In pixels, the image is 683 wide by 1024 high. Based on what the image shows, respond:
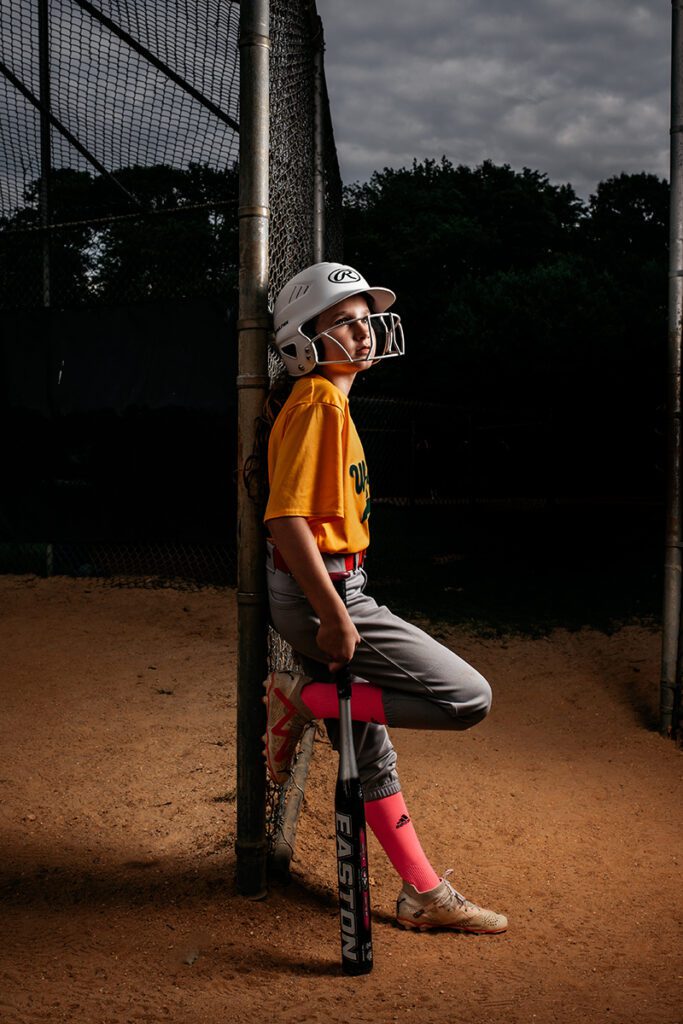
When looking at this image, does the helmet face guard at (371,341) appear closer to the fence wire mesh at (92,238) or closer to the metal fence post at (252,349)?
the metal fence post at (252,349)

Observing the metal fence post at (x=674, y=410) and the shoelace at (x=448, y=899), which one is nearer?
the shoelace at (x=448, y=899)

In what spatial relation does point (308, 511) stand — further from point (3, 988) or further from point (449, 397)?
point (449, 397)

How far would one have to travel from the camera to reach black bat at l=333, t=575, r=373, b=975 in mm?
2246

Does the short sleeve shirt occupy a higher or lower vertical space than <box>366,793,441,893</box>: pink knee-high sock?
higher

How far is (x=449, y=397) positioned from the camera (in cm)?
2414

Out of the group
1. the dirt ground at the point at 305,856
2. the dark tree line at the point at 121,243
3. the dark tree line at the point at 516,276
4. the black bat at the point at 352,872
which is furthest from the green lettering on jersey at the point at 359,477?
the dark tree line at the point at 516,276

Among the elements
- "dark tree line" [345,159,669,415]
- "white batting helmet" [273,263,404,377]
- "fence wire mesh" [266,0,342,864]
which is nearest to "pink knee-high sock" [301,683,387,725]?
"fence wire mesh" [266,0,342,864]

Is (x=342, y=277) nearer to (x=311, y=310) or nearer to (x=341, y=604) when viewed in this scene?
(x=311, y=310)

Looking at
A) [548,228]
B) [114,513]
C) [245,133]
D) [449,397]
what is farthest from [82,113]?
[548,228]

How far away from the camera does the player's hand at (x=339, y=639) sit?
226cm

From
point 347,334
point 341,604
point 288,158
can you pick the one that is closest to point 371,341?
point 347,334

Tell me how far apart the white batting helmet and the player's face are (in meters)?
0.02

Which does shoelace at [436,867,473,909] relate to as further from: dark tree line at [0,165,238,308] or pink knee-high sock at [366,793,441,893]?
dark tree line at [0,165,238,308]

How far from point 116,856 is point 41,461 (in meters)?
4.89
